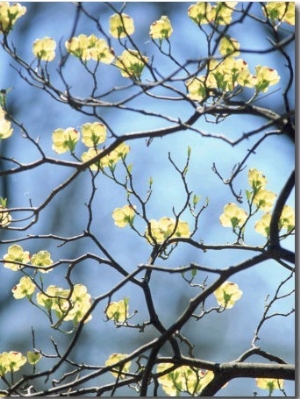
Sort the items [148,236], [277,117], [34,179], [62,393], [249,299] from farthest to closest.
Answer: [34,179], [249,299], [148,236], [62,393], [277,117]

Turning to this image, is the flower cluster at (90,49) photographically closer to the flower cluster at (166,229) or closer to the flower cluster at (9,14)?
the flower cluster at (9,14)

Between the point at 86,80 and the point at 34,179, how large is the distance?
0.40 m

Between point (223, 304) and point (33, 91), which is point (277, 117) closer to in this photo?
point (223, 304)

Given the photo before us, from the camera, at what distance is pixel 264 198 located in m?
1.04

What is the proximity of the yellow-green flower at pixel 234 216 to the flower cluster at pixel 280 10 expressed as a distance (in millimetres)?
252

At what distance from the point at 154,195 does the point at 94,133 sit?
802 mm

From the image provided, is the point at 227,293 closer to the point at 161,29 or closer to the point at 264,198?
the point at 264,198

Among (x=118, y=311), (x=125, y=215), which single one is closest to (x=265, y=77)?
(x=125, y=215)

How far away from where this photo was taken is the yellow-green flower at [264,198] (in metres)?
1.04

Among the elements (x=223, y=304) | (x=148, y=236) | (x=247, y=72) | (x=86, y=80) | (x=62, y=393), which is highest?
(x=86, y=80)

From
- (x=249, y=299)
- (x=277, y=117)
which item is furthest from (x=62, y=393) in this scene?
(x=249, y=299)

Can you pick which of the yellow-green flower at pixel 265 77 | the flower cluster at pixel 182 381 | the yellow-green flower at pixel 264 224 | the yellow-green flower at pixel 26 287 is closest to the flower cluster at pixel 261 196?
the yellow-green flower at pixel 264 224

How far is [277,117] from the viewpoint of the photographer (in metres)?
0.88

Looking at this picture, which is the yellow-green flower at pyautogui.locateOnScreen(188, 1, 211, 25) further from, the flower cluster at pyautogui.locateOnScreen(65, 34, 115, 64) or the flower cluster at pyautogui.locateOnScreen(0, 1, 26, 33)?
the flower cluster at pyautogui.locateOnScreen(0, 1, 26, 33)
